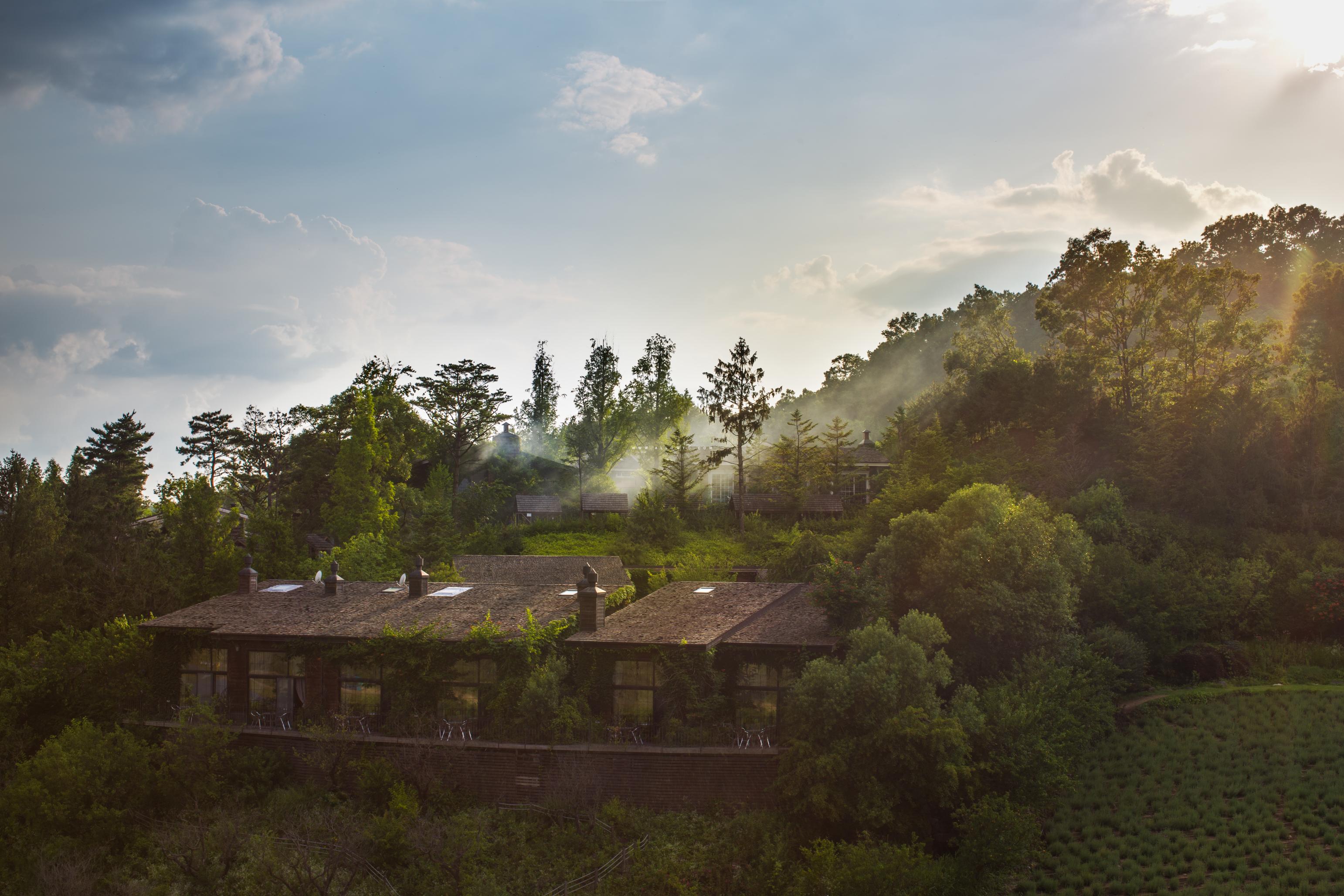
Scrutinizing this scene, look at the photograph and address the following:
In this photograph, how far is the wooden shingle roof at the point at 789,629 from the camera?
2450 centimetres

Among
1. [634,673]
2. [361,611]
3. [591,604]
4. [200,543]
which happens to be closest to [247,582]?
[361,611]

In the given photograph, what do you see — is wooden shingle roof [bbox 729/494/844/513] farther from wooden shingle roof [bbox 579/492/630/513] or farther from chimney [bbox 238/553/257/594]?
chimney [bbox 238/553/257/594]

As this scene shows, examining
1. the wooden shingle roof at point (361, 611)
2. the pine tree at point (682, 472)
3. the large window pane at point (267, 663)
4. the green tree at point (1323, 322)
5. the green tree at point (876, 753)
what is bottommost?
A: the green tree at point (876, 753)

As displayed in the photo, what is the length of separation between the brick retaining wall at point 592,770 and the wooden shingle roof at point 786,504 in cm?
3124

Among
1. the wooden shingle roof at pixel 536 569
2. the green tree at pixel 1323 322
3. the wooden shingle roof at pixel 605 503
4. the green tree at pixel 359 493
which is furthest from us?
the wooden shingle roof at pixel 605 503

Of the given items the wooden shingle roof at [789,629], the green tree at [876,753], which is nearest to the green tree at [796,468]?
the wooden shingle roof at [789,629]

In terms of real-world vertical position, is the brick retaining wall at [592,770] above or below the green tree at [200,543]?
below

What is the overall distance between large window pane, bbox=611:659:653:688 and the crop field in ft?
34.3

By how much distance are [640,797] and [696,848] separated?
8.28 ft

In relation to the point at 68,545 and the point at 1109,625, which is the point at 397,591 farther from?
the point at 1109,625

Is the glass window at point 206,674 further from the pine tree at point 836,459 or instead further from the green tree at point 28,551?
the pine tree at point 836,459

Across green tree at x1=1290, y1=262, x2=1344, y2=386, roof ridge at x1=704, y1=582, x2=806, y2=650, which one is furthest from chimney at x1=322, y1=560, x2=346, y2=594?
green tree at x1=1290, y1=262, x2=1344, y2=386

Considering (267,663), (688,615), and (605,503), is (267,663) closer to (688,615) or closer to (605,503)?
(688,615)

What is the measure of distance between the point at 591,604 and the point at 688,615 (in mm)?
2944
